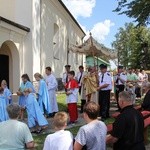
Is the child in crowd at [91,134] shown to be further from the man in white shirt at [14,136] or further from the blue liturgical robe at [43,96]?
the blue liturgical robe at [43,96]

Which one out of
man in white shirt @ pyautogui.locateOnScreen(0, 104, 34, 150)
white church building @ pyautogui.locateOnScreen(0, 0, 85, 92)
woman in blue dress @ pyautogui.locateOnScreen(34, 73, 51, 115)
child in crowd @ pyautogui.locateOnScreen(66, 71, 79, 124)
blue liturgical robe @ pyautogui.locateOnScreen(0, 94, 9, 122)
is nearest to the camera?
man in white shirt @ pyautogui.locateOnScreen(0, 104, 34, 150)

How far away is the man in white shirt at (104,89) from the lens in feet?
44.5

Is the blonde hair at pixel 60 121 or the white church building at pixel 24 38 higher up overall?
the white church building at pixel 24 38

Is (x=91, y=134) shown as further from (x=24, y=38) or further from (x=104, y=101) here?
(x=24, y=38)

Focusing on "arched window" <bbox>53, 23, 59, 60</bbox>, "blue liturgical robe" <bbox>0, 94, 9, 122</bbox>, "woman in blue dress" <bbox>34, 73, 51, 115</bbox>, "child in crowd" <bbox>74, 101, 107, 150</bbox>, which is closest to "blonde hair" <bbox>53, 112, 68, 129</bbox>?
"child in crowd" <bbox>74, 101, 107, 150</bbox>

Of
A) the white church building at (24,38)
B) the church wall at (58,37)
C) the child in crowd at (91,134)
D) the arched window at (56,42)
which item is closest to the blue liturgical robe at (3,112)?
the child in crowd at (91,134)

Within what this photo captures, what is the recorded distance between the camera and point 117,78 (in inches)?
647

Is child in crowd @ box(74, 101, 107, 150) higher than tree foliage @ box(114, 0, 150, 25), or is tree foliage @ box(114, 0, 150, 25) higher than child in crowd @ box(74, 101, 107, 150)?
tree foliage @ box(114, 0, 150, 25)

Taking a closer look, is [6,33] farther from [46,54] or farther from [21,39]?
[46,54]

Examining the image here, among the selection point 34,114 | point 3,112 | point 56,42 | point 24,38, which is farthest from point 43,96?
point 56,42

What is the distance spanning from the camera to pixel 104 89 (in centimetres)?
1371

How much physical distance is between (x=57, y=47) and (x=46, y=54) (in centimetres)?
481

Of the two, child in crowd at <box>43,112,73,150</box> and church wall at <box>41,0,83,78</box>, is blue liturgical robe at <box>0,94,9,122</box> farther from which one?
church wall at <box>41,0,83,78</box>

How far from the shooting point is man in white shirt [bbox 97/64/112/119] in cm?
1358
